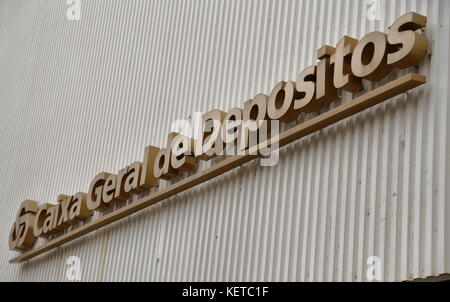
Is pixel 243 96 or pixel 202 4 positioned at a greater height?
pixel 202 4

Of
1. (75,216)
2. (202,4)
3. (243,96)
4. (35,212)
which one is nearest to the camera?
(243,96)

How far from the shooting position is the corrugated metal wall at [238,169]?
4898 mm

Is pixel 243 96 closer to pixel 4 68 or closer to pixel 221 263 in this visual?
pixel 221 263

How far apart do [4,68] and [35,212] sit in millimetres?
4049

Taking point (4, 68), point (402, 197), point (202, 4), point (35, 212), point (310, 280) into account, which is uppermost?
point (4, 68)

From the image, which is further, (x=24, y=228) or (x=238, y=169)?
(x=24, y=228)

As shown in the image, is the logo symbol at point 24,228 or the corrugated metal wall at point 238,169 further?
the logo symbol at point 24,228

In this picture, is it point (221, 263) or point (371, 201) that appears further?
point (221, 263)

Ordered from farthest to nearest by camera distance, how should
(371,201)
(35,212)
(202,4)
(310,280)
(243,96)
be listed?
(35,212)
(202,4)
(243,96)
(310,280)
(371,201)

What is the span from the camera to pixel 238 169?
21.9 feet

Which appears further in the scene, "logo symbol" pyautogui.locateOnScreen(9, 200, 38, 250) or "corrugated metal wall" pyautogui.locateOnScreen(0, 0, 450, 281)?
"logo symbol" pyautogui.locateOnScreen(9, 200, 38, 250)

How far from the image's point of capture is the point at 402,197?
191 inches

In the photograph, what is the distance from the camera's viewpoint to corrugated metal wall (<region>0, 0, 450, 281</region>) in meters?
4.90

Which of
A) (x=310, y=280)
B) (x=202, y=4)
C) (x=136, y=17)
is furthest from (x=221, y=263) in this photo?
(x=136, y=17)
